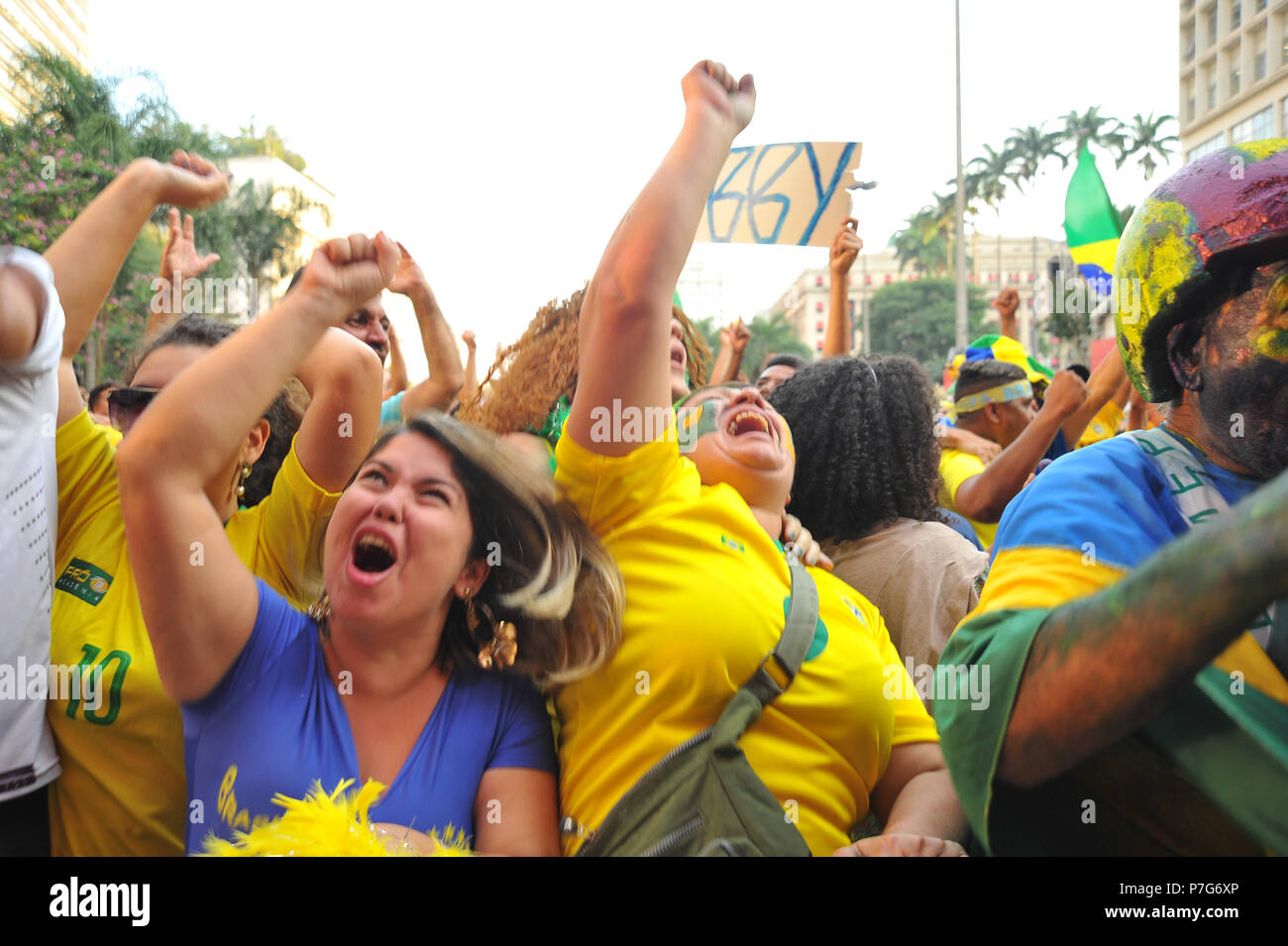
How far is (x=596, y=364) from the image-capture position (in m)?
1.80

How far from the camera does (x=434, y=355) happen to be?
3.82 metres

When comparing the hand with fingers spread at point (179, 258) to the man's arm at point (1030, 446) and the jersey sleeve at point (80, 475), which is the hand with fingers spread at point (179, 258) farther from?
the man's arm at point (1030, 446)

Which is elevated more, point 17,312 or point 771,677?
point 17,312

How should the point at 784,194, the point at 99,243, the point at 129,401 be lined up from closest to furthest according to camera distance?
1. the point at 99,243
2. the point at 129,401
3. the point at 784,194

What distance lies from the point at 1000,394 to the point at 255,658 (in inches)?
159

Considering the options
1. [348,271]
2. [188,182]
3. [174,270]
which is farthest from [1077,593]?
[174,270]

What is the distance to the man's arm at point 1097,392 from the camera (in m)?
3.75

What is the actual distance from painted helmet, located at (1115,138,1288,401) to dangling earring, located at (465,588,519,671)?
1.27 metres

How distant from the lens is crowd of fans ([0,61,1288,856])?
1.28 m

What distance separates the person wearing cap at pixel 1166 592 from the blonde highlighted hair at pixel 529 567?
0.74m

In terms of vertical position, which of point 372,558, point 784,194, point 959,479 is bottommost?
point 372,558

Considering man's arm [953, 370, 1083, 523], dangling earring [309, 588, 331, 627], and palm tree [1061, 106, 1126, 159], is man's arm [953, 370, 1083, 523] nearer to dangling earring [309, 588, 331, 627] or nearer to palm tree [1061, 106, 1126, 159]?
dangling earring [309, 588, 331, 627]

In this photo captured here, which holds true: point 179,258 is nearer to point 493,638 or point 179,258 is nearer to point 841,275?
point 493,638

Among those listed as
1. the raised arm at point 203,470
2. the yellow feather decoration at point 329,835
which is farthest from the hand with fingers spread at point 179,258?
the yellow feather decoration at point 329,835
